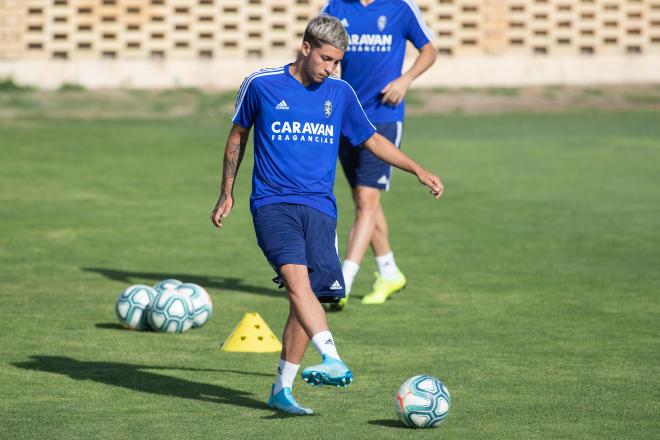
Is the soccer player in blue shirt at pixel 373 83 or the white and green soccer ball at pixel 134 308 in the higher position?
the soccer player in blue shirt at pixel 373 83

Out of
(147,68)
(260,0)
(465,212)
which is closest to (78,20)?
(147,68)

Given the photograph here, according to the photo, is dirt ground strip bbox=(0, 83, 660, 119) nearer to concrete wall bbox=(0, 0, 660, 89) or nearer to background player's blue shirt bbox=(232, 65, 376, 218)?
concrete wall bbox=(0, 0, 660, 89)

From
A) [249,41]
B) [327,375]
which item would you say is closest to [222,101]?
[249,41]

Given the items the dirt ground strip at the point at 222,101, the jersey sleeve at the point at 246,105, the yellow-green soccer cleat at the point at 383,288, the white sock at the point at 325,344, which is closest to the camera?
the white sock at the point at 325,344

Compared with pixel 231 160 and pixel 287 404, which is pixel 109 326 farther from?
pixel 287 404

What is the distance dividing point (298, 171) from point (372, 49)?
4112 mm

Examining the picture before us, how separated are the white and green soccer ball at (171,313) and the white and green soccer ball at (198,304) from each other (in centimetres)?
8

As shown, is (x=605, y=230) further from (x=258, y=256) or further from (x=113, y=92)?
(x=113, y=92)

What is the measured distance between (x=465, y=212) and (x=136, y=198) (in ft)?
13.7

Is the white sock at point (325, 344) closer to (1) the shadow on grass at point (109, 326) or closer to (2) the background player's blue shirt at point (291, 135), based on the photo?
(2) the background player's blue shirt at point (291, 135)

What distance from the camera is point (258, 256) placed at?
1366 cm

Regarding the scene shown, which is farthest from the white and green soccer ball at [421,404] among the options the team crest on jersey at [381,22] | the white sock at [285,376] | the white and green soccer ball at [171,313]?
the team crest on jersey at [381,22]

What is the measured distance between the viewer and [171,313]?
9.72 m

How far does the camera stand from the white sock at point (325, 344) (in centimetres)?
686
